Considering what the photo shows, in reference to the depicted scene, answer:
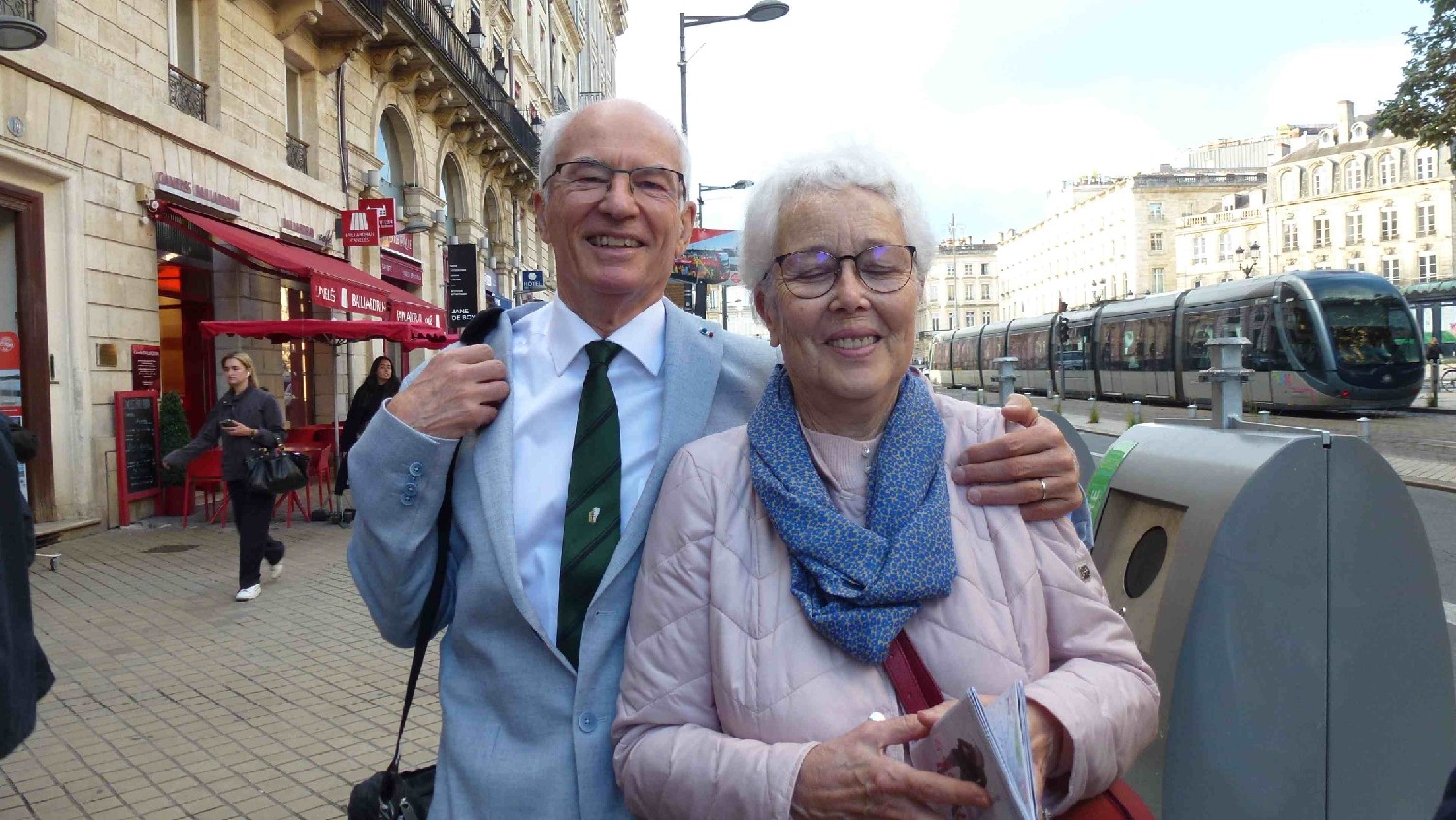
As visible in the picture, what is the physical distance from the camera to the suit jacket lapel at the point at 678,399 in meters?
1.77

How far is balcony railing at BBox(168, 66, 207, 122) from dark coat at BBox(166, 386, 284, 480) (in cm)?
544

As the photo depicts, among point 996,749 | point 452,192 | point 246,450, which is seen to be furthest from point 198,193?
point 996,749

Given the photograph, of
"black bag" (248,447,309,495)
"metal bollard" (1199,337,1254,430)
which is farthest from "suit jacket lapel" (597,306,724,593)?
"black bag" (248,447,309,495)

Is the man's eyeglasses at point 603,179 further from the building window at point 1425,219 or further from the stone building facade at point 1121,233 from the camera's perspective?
the stone building facade at point 1121,233

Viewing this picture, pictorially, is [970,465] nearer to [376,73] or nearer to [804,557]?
[804,557]

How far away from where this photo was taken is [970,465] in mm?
1706

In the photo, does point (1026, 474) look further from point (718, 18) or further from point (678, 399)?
point (718, 18)

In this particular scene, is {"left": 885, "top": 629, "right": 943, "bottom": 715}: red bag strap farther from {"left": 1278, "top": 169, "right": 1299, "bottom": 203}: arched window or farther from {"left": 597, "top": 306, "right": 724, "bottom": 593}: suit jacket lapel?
{"left": 1278, "top": 169, "right": 1299, "bottom": 203}: arched window

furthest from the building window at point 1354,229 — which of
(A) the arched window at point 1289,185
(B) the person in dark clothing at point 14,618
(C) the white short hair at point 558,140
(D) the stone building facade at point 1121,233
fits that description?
(B) the person in dark clothing at point 14,618

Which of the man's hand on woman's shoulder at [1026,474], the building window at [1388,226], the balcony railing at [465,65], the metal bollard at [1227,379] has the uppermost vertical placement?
the building window at [1388,226]

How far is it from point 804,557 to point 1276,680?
1.36m

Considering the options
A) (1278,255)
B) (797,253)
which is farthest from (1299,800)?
(1278,255)

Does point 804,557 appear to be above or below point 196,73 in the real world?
below

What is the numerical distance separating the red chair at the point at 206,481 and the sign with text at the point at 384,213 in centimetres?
622
